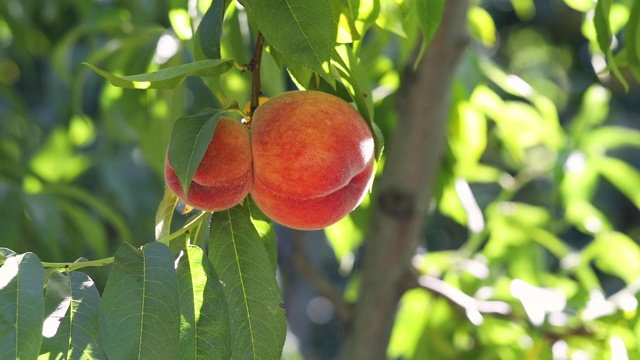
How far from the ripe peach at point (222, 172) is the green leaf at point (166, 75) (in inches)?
2.2

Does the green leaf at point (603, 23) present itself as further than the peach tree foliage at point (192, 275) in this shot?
Yes

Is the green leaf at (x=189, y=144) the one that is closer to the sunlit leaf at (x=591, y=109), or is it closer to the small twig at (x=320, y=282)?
the small twig at (x=320, y=282)

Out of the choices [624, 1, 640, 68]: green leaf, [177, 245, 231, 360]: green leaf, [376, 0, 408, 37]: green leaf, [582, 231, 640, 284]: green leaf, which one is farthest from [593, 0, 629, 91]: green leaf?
[582, 231, 640, 284]: green leaf

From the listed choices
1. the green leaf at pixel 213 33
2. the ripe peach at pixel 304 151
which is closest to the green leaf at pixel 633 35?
the ripe peach at pixel 304 151

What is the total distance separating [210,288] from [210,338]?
44 millimetres

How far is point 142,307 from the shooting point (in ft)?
2.34

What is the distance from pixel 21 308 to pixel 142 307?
0.31ft

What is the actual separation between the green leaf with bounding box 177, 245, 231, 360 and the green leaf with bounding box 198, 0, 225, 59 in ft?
0.75

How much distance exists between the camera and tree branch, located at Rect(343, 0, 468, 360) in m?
1.41

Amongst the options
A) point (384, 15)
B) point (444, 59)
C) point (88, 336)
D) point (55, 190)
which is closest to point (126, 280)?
point (88, 336)

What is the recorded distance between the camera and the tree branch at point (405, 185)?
141cm

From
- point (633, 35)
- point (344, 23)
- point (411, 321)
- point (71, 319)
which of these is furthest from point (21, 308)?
point (411, 321)

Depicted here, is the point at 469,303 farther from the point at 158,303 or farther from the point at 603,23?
the point at 158,303

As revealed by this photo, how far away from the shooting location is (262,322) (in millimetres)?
806
